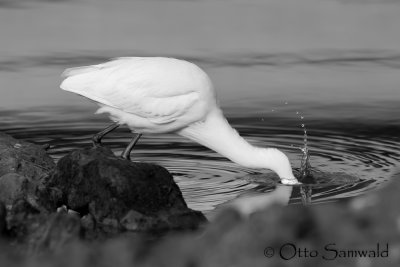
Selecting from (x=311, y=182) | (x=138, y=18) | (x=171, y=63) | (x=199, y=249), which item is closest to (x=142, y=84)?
(x=171, y=63)

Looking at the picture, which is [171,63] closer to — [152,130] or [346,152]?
[152,130]

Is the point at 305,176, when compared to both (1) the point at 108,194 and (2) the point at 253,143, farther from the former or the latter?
(1) the point at 108,194

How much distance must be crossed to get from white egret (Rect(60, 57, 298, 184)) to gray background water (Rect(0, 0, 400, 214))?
0.43m

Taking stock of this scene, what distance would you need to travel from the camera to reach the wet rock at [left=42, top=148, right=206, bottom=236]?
893cm

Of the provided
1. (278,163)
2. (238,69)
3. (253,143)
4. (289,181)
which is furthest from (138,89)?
(238,69)

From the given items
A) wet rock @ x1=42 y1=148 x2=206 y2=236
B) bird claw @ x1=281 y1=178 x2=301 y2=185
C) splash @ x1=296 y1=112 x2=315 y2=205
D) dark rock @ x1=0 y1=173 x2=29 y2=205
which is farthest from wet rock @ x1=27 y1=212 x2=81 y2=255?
bird claw @ x1=281 y1=178 x2=301 y2=185

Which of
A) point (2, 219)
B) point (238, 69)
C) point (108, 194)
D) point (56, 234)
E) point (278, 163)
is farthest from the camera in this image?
point (238, 69)

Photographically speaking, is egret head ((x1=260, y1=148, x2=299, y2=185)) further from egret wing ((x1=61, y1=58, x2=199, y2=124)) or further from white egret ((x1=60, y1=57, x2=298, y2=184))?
egret wing ((x1=61, y1=58, x2=199, y2=124))

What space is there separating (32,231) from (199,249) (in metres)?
2.70

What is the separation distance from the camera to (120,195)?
29.6ft

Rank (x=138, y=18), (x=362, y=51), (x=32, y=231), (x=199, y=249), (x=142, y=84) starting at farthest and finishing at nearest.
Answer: (x=138, y=18), (x=362, y=51), (x=142, y=84), (x=32, y=231), (x=199, y=249)

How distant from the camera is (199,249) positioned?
557 cm

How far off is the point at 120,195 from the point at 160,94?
5.74 ft

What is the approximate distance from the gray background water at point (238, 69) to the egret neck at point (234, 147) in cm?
29
